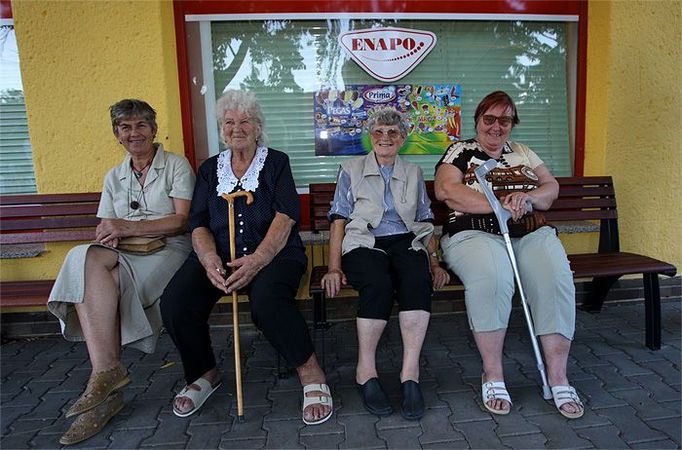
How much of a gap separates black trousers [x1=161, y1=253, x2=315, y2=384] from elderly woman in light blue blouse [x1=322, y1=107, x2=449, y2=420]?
0.23 metres

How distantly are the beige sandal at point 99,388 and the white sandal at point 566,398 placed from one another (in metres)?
2.07

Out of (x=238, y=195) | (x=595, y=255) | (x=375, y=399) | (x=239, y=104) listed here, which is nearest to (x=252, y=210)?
(x=238, y=195)

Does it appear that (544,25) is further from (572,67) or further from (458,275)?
(458,275)

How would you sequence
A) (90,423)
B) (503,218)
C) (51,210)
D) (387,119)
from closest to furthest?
(90,423), (503,218), (387,119), (51,210)

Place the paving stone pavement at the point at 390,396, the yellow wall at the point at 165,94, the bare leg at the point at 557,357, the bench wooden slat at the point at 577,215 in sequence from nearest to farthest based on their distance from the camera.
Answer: the paving stone pavement at the point at 390,396 → the bare leg at the point at 557,357 → the yellow wall at the point at 165,94 → the bench wooden slat at the point at 577,215

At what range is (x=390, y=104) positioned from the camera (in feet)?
12.4

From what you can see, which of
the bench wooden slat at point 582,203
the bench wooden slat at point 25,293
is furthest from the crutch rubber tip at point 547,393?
the bench wooden slat at point 25,293

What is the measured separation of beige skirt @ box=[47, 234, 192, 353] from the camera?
229 centimetres

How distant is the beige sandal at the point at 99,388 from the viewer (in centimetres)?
221

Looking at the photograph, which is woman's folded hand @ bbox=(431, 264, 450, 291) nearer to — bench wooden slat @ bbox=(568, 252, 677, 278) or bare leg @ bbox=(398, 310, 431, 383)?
bare leg @ bbox=(398, 310, 431, 383)

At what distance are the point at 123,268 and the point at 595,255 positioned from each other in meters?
2.87

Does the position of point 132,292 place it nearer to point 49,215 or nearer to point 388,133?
point 49,215

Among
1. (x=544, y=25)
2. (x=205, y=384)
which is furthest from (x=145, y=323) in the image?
(x=544, y=25)

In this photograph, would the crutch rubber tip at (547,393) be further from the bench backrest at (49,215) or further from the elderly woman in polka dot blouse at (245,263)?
the bench backrest at (49,215)
